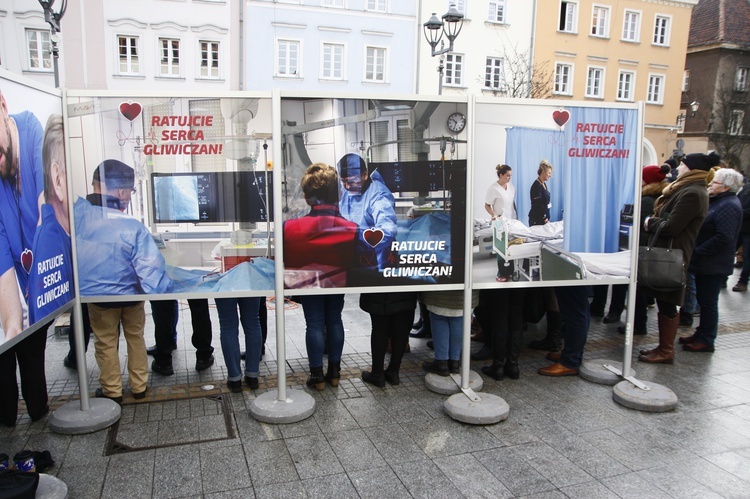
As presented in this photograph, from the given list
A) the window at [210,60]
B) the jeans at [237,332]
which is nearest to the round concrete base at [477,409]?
the jeans at [237,332]

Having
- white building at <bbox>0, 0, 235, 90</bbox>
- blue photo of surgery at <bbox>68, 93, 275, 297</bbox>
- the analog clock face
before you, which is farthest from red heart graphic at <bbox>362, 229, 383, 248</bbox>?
white building at <bbox>0, 0, 235, 90</bbox>

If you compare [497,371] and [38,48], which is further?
[38,48]

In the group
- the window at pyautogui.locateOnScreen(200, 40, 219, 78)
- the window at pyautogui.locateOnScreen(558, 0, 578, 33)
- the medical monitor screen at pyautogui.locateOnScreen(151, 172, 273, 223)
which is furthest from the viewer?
the window at pyautogui.locateOnScreen(558, 0, 578, 33)

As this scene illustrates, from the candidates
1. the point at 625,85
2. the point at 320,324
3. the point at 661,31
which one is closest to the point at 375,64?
the point at 625,85

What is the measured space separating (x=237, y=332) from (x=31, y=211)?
5.96 ft

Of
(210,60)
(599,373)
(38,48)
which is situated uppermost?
(38,48)

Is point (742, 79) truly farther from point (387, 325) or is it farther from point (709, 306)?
point (387, 325)

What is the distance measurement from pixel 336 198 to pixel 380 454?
1.80 m

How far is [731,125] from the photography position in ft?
101

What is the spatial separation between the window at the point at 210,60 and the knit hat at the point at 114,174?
72.6 ft

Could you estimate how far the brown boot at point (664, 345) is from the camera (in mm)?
5316

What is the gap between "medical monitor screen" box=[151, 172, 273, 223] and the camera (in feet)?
12.8

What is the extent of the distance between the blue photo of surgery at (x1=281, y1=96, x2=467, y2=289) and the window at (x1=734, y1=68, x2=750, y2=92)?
1548 inches

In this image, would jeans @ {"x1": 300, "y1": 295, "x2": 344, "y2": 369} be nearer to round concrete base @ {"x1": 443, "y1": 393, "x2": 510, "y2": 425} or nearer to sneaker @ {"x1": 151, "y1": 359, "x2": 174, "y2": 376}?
round concrete base @ {"x1": 443, "y1": 393, "x2": 510, "y2": 425}
